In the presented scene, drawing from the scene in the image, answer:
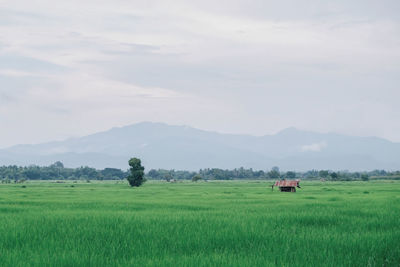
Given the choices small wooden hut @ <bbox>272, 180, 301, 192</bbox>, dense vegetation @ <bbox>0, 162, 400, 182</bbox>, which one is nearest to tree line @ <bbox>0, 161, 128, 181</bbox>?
dense vegetation @ <bbox>0, 162, 400, 182</bbox>

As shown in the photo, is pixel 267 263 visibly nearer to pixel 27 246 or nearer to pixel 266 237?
pixel 266 237

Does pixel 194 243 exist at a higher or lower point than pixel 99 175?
higher

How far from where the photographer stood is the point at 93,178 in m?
175

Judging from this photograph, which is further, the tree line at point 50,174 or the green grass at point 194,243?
the tree line at point 50,174

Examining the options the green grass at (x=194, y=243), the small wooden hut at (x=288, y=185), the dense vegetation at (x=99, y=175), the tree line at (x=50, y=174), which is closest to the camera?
the green grass at (x=194, y=243)

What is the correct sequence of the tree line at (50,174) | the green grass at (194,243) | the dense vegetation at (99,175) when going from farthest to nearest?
1. the tree line at (50,174)
2. the dense vegetation at (99,175)
3. the green grass at (194,243)

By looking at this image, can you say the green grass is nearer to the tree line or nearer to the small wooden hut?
the small wooden hut

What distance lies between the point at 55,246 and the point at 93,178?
170m

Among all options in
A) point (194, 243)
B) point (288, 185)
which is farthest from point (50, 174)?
point (194, 243)

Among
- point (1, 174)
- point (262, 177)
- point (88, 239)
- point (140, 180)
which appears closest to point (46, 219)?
point (88, 239)

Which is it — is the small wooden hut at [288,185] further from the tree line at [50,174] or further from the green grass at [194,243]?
the tree line at [50,174]

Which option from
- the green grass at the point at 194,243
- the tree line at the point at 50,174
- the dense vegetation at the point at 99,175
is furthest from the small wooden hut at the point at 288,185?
the tree line at the point at 50,174

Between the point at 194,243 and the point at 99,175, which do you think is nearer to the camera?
the point at 194,243

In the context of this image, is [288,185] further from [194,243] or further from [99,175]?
[99,175]
